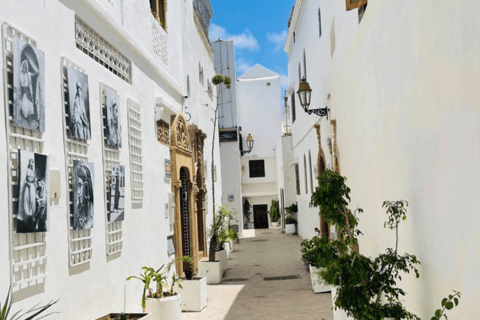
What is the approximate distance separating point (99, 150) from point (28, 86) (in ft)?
6.19

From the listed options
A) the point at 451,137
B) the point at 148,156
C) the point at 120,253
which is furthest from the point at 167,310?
the point at 451,137

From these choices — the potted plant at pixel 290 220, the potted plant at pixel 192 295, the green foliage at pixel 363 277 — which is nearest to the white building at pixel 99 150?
the potted plant at pixel 192 295

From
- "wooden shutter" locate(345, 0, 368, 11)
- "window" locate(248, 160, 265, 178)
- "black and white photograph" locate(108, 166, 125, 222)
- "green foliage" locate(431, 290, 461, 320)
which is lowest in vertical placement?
"green foliage" locate(431, 290, 461, 320)

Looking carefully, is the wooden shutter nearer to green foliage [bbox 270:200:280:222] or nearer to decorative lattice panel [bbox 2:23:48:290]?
decorative lattice panel [bbox 2:23:48:290]

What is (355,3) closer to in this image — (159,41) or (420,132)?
(420,132)

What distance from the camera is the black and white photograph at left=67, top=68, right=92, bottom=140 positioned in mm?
5512

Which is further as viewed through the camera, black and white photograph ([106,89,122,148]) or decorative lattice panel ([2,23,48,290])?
black and white photograph ([106,89,122,148])

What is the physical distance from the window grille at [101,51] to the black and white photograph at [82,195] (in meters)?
1.41

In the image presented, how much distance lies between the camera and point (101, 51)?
6777 millimetres

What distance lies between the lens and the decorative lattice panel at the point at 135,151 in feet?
25.2

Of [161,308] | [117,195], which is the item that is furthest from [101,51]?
[161,308]

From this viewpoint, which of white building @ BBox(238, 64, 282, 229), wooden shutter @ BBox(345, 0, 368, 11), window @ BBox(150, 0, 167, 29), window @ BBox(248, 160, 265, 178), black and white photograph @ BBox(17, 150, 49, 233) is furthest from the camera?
window @ BBox(248, 160, 265, 178)

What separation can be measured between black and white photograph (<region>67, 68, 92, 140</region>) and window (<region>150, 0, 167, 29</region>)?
436 centimetres

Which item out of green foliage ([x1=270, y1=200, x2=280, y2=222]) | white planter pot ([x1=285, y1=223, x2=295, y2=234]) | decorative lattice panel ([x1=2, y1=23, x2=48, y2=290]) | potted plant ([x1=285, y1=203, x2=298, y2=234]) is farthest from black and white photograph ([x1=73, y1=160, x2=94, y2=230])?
green foliage ([x1=270, y1=200, x2=280, y2=222])
